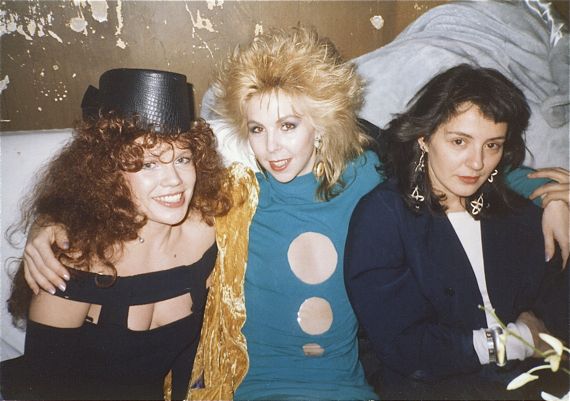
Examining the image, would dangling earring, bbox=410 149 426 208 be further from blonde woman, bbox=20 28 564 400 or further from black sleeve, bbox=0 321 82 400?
black sleeve, bbox=0 321 82 400

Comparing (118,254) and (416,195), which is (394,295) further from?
(118,254)

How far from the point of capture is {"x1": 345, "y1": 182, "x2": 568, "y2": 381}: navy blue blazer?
1519mm

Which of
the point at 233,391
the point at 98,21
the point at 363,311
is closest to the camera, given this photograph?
the point at 363,311

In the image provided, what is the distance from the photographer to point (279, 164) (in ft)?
5.15

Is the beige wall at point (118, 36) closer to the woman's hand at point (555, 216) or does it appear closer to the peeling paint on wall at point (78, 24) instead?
the peeling paint on wall at point (78, 24)

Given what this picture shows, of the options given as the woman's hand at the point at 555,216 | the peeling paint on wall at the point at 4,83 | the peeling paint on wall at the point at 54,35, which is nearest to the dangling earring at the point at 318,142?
the woman's hand at the point at 555,216

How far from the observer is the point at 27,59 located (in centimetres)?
185

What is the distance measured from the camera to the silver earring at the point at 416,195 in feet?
5.13

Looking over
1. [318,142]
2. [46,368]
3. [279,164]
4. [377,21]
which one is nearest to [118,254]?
[46,368]

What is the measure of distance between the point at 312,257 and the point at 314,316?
255mm

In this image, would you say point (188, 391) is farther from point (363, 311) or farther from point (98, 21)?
point (98, 21)

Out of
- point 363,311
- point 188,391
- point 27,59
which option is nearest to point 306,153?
point 363,311

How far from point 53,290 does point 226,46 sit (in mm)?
1354

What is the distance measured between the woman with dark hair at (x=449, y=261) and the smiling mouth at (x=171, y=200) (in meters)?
0.70
